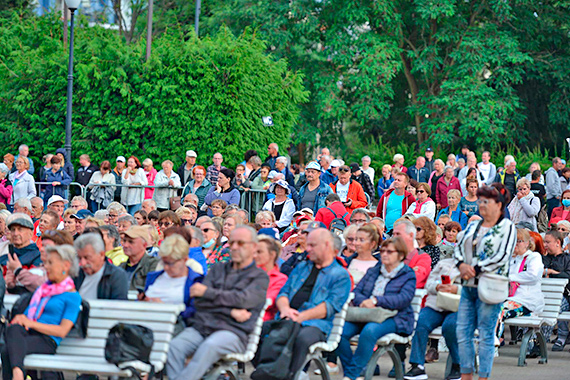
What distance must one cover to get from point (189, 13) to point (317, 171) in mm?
24112

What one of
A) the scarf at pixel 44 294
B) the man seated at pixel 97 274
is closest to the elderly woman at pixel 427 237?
the man seated at pixel 97 274

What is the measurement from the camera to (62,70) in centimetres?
2269

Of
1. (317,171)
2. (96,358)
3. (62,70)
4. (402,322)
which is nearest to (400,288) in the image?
(402,322)

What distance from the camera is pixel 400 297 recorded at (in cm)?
917

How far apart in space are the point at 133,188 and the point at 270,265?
10.3 m

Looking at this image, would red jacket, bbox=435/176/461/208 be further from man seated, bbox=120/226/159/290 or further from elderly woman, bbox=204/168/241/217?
man seated, bbox=120/226/159/290

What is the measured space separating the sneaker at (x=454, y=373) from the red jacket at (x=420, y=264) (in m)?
0.84

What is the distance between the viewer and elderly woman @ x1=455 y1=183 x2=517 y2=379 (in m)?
8.77

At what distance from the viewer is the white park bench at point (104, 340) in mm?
7750

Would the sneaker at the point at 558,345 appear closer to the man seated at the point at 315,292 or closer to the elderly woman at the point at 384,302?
the elderly woman at the point at 384,302

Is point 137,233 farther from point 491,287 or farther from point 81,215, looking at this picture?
point 81,215

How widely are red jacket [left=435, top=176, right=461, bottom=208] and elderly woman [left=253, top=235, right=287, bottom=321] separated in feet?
34.2

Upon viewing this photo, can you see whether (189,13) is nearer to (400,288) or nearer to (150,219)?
(150,219)

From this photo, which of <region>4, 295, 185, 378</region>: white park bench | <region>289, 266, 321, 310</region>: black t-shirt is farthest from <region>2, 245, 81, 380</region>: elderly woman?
<region>289, 266, 321, 310</region>: black t-shirt
